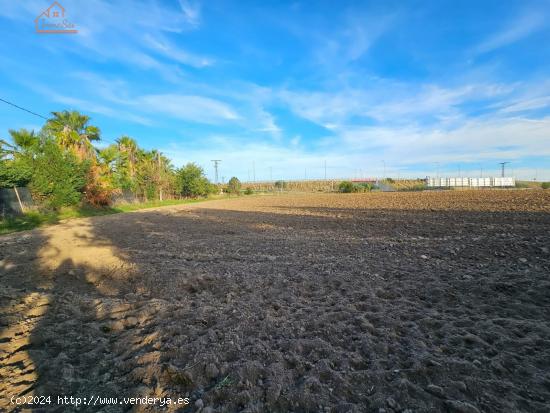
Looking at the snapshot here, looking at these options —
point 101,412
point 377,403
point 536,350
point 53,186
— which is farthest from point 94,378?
point 53,186

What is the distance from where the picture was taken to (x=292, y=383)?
2.15 meters

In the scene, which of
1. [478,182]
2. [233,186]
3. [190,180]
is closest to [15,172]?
A: [190,180]

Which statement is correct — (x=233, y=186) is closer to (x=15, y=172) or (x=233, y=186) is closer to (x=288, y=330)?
(x=15, y=172)

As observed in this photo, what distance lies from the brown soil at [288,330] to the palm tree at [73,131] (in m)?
24.7

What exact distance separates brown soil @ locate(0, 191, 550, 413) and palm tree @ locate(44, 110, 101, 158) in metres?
24.7

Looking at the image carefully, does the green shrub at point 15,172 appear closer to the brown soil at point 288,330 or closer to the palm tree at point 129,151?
the brown soil at point 288,330

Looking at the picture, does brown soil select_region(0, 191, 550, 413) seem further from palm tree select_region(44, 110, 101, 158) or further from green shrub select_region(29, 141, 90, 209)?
palm tree select_region(44, 110, 101, 158)

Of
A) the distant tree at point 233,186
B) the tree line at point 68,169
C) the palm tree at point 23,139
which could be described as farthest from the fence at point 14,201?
the distant tree at point 233,186

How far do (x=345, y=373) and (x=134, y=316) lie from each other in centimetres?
271

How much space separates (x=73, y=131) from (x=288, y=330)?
108 feet

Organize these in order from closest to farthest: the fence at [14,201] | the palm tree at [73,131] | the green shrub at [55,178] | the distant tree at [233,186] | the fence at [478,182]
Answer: the fence at [14,201] < the green shrub at [55,178] < the palm tree at [73,131] < the distant tree at [233,186] < the fence at [478,182]

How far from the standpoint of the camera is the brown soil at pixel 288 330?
6.73 ft

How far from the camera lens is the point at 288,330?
299 cm

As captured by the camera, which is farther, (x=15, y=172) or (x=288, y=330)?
(x=15, y=172)
